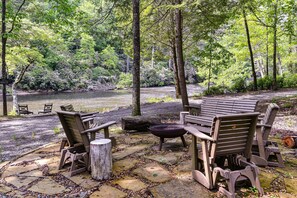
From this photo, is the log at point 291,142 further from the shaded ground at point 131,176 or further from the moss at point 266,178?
the moss at point 266,178

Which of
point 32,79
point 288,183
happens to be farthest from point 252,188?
point 32,79

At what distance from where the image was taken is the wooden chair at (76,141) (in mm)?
3008

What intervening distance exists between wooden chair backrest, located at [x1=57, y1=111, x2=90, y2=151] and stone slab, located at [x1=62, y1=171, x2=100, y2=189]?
1.13 feet

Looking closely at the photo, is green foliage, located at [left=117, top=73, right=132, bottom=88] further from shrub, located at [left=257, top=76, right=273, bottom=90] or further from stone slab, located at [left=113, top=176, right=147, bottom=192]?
stone slab, located at [left=113, top=176, right=147, bottom=192]

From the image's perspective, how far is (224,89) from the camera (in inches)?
616

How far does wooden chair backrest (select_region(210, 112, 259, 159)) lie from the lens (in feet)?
7.79

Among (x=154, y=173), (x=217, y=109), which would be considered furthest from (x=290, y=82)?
(x=154, y=173)

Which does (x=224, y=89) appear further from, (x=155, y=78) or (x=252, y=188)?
(x=155, y=78)

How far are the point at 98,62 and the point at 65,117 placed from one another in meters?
35.5

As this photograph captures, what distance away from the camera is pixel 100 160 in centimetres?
285

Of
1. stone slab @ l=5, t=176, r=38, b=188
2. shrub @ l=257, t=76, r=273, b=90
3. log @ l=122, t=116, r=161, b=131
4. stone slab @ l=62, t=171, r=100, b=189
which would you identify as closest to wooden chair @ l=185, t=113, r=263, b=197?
stone slab @ l=62, t=171, r=100, b=189

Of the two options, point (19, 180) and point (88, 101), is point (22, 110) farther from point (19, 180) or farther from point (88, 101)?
point (19, 180)

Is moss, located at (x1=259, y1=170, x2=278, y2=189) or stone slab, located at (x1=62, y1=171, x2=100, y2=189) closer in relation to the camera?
moss, located at (x1=259, y1=170, x2=278, y2=189)

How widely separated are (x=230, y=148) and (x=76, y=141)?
2.13 meters
